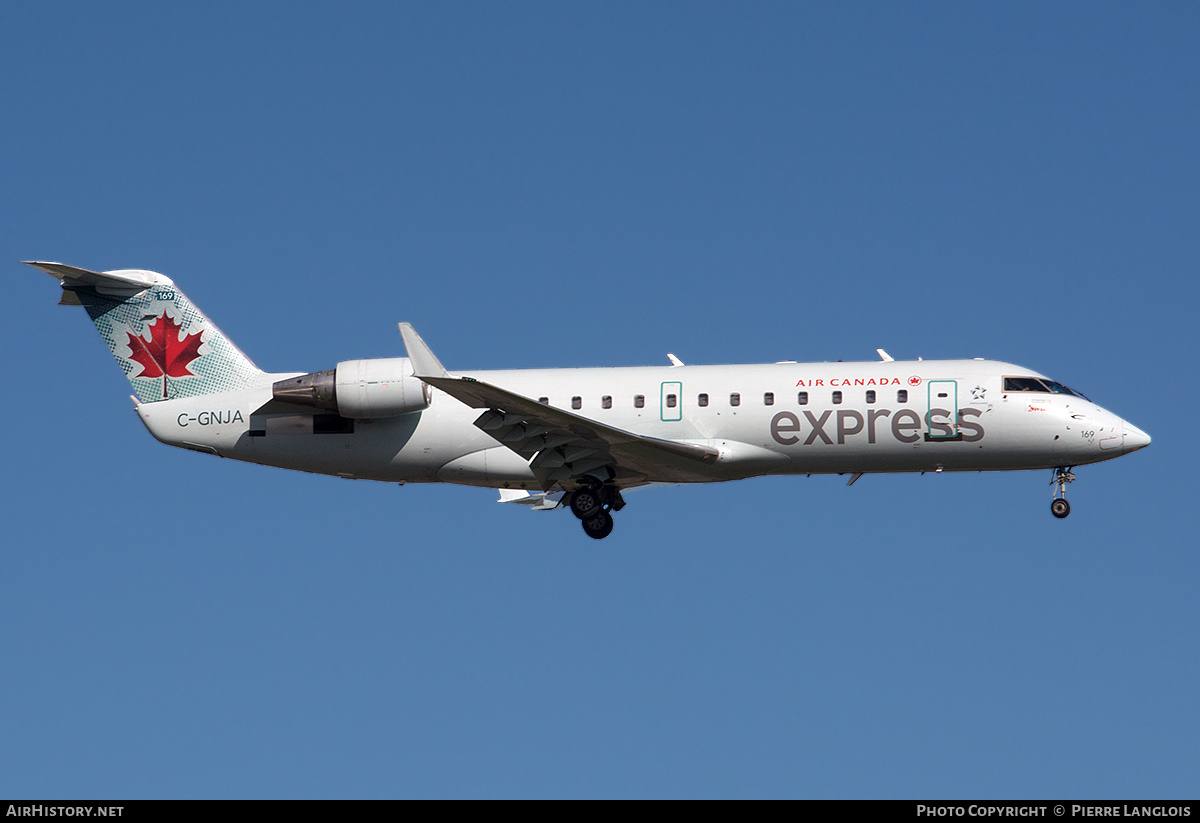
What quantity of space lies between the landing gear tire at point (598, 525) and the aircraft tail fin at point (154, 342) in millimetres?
7772

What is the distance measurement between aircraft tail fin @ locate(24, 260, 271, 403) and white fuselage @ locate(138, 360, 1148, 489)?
0.59 metres

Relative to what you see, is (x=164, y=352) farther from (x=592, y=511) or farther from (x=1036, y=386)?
(x=1036, y=386)

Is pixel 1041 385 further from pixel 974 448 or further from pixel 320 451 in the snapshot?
pixel 320 451

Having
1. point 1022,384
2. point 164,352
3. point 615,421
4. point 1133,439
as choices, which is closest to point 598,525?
point 615,421

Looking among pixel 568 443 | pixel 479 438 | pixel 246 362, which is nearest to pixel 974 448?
pixel 568 443

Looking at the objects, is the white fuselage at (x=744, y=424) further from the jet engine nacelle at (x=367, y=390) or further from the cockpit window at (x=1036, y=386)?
the jet engine nacelle at (x=367, y=390)

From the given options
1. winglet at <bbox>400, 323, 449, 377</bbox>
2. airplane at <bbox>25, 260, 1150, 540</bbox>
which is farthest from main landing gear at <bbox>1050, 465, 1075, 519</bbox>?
winglet at <bbox>400, 323, 449, 377</bbox>

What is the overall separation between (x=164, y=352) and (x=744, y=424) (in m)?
12.8

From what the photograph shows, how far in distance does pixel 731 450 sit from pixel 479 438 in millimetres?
5354

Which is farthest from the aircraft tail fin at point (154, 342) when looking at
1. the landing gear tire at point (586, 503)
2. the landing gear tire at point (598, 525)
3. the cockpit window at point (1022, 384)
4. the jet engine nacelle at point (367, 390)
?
the cockpit window at point (1022, 384)

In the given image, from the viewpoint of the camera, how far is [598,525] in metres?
29.2

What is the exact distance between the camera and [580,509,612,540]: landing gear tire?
2919 cm

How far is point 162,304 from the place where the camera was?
30.8 meters

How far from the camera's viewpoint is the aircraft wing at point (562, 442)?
2561cm
